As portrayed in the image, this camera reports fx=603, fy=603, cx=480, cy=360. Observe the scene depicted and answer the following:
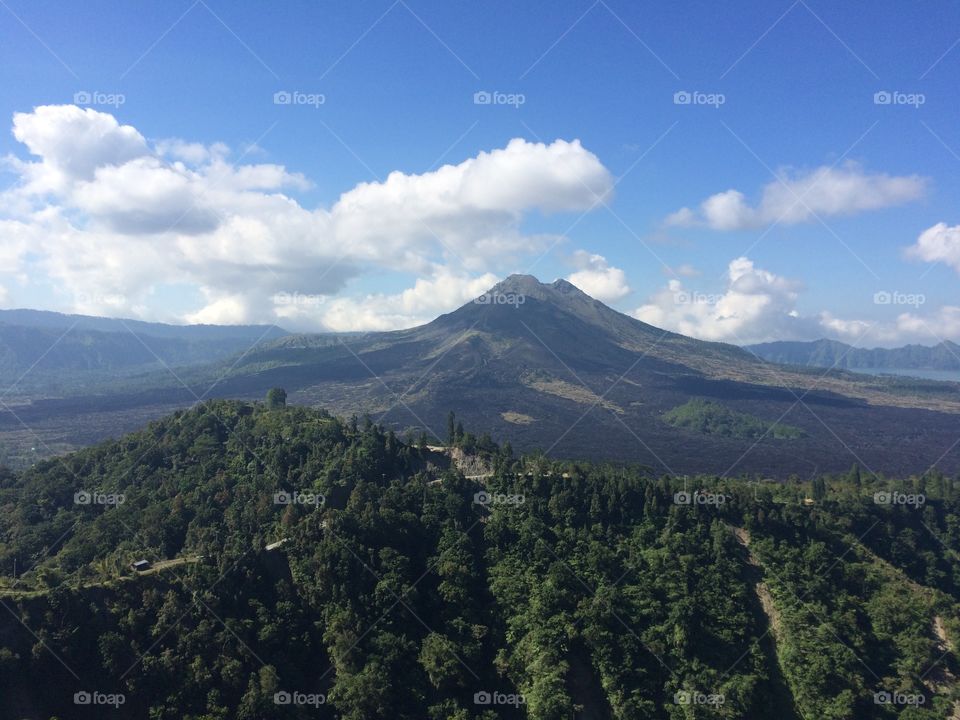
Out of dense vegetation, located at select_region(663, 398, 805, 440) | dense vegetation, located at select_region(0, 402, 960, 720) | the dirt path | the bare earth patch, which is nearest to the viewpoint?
dense vegetation, located at select_region(0, 402, 960, 720)

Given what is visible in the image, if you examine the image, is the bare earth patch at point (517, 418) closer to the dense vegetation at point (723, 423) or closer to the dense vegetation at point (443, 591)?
the dense vegetation at point (723, 423)

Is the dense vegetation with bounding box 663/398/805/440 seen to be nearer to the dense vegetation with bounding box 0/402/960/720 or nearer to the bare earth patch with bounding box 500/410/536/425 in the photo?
the bare earth patch with bounding box 500/410/536/425

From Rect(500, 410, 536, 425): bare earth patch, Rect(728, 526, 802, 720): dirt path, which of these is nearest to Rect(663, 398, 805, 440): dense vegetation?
Rect(500, 410, 536, 425): bare earth patch

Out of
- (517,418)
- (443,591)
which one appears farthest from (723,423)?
(443,591)

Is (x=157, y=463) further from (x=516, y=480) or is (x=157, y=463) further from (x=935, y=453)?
(x=935, y=453)

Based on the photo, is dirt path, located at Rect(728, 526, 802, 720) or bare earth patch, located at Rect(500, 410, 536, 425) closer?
dirt path, located at Rect(728, 526, 802, 720)

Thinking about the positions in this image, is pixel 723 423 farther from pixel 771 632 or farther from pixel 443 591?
pixel 443 591

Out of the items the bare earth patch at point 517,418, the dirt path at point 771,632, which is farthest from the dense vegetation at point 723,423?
the dirt path at point 771,632
